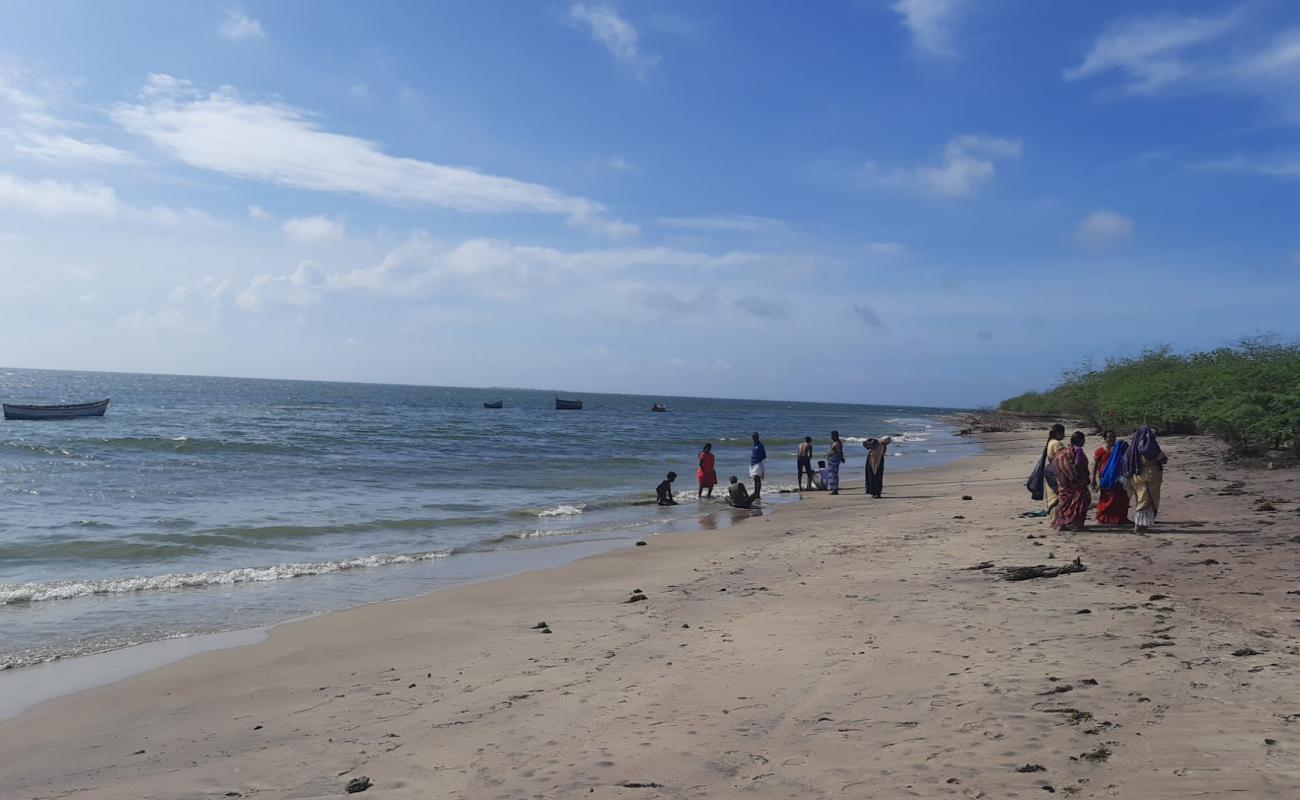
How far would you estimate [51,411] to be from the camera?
166 ft

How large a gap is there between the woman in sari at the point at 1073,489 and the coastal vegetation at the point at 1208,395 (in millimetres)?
9062

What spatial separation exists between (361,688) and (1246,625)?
7092 millimetres

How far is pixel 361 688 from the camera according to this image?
6.51m

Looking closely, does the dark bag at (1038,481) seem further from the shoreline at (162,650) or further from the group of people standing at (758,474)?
the shoreline at (162,650)

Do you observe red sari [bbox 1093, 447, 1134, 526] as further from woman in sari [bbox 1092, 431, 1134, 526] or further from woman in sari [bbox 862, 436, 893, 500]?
woman in sari [bbox 862, 436, 893, 500]

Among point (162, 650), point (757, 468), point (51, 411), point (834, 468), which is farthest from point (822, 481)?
point (51, 411)

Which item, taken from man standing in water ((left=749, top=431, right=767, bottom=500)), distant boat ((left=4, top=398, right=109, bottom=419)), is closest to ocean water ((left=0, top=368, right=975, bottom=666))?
man standing in water ((left=749, top=431, right=767, bottom=500))

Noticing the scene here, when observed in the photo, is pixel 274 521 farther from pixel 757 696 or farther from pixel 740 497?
pixel 757 696

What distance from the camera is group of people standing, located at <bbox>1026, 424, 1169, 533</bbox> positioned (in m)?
11.6

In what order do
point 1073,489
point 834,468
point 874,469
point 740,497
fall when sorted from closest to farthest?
point 1073,489
point 740,497
point 874,469
point 834,468

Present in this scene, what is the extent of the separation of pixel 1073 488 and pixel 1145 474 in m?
0.96

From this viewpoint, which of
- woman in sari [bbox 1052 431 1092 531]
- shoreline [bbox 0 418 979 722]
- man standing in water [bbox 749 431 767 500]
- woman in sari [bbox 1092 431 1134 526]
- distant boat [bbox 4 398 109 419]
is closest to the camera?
shoreline [bbox 0 418 979 722]

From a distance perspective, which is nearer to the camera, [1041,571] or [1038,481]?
[1041,571]

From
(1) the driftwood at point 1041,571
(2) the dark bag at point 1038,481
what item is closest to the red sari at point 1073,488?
(2) the dark bag at point 1038,481
